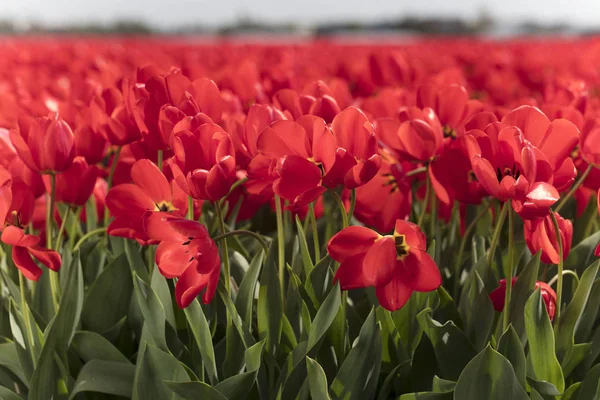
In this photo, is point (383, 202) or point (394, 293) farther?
point (383, 202)

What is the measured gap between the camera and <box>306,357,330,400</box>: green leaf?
1.08 metres

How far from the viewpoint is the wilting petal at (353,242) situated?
107cm

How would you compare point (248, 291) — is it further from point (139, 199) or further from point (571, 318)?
point (571, 318)

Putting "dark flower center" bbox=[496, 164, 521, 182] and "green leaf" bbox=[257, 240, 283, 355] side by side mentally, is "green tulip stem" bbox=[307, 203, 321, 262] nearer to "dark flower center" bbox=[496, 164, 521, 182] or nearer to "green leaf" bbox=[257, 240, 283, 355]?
"green leaf" bbox=[257, 240, 283, 355]

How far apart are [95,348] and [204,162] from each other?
43 cm

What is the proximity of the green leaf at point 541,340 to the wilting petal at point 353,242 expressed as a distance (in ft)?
0.93

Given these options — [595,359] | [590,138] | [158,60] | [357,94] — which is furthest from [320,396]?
[158,60]

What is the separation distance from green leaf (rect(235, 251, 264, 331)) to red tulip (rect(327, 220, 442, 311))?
8.8 inches

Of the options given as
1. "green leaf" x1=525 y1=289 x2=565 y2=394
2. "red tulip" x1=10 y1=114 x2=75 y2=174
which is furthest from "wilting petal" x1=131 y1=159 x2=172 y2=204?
"green leaf" x1=525 y1=289 x2=565 y2=394

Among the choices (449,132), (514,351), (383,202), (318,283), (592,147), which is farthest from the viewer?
(449,132)

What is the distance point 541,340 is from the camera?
114 cm

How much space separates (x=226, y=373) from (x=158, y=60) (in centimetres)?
422

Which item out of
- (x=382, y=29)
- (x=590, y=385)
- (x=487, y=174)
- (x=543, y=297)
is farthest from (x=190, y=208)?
(x=382, y=29)

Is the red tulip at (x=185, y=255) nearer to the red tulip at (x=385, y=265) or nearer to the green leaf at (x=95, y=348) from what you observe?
the red tulip at (x=385, y=265)
